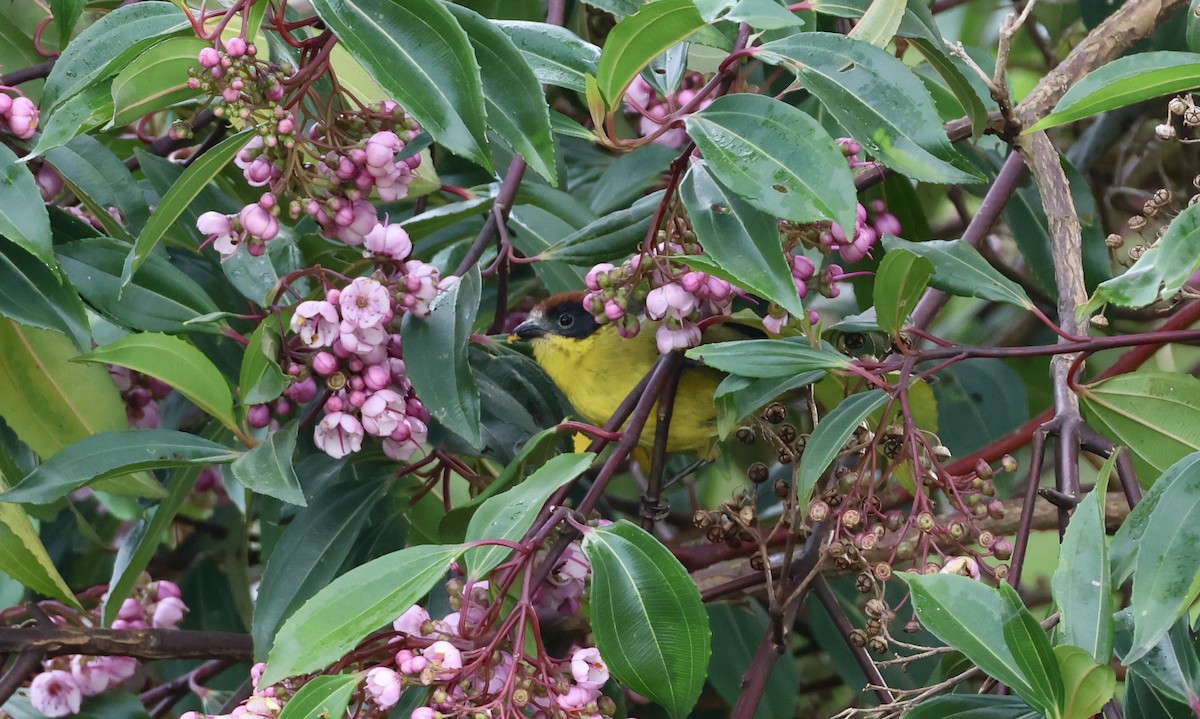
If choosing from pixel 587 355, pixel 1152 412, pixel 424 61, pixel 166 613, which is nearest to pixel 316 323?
pixel 424 61

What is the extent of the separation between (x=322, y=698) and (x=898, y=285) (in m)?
0.71

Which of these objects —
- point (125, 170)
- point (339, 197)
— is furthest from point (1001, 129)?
point (125, 170)

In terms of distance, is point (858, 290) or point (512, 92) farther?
point (858, 290)

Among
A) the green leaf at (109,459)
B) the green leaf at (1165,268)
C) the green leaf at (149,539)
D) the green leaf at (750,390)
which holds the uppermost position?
the green leaf at (1165,268)

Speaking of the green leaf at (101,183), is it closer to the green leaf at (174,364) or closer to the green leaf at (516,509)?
the green leaf at (174,364)

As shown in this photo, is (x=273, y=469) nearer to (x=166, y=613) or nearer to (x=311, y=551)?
(x=311, y=551)

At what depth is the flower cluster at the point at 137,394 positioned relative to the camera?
6.28 feet

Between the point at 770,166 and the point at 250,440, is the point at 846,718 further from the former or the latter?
the point at 250,440

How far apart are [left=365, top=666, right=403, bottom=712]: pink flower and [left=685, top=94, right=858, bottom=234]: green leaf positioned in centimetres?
54

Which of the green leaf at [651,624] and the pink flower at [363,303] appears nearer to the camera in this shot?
the green leaf at [651,624]

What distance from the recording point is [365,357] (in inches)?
59.5

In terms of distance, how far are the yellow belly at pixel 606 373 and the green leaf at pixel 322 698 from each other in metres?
1.45

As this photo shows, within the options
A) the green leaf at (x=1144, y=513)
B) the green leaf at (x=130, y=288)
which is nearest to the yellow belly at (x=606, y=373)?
the green leaf at (x=130, y=288)

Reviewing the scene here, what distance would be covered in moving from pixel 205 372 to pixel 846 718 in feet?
2.94
